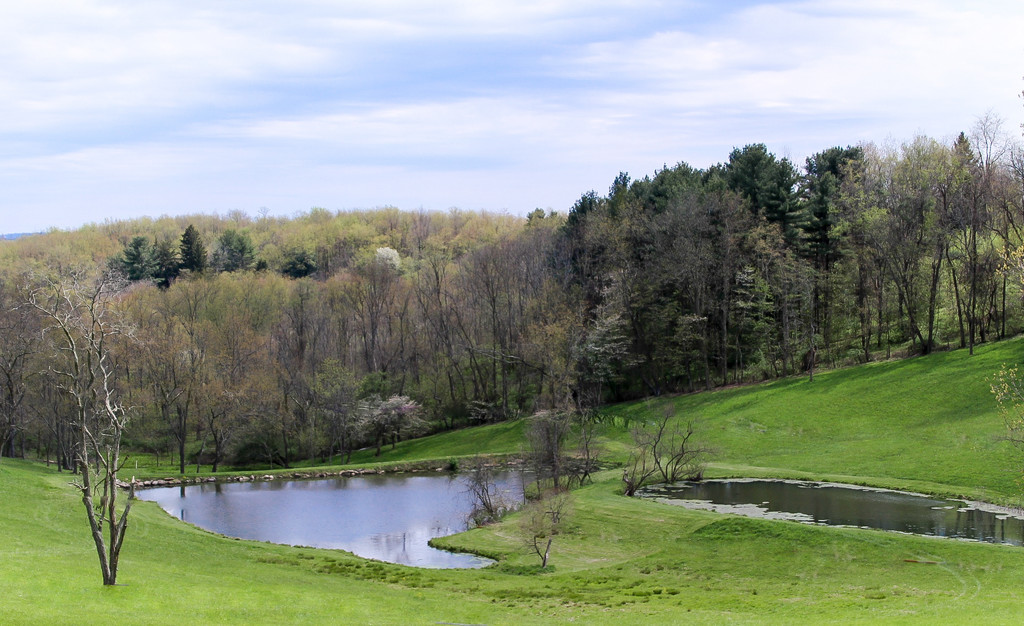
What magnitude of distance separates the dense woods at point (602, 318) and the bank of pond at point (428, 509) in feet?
26.7

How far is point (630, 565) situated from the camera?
2908 cm

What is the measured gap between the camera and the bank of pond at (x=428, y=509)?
32156 millimetres

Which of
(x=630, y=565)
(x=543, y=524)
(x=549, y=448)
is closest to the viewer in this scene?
(x=630, y=565)

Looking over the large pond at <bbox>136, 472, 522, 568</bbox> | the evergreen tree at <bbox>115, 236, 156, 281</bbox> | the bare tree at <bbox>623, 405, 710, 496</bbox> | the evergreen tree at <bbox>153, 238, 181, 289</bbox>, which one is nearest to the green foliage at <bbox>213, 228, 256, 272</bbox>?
the evergreen tree at <bbox>153, 238, 181, 289</bbox>

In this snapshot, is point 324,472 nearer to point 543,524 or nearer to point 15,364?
point 15,364

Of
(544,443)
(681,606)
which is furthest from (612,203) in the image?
(681,606)

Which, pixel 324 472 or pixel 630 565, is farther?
pixel 324 472

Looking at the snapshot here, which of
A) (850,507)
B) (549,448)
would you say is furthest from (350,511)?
(850,507)

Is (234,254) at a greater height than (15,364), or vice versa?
(234,254)

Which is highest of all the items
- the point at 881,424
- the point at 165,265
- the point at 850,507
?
the point at 165,265

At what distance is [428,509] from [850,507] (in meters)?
20.8

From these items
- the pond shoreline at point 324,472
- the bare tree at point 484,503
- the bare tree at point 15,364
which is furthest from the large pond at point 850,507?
the bare tree at point 15,364

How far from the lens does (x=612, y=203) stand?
239 ft

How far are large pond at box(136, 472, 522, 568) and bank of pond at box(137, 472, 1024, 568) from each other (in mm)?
51
